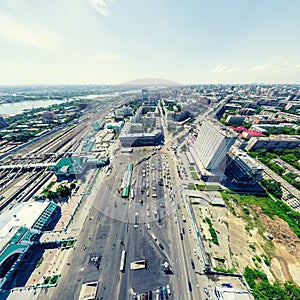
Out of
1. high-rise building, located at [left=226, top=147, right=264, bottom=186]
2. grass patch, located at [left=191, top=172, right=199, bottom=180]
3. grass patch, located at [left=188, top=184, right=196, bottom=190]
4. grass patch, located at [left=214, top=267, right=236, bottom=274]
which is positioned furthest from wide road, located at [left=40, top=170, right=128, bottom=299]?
high-rise building, located at [left=226, top=147, right=264, bottom=186]

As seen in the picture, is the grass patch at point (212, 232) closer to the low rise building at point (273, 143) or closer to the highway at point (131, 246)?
the highway at point (131, 246)

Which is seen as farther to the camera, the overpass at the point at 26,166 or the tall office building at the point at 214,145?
the overpass at the point at 26,166

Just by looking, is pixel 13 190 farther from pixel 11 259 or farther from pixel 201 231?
pixel 201 231

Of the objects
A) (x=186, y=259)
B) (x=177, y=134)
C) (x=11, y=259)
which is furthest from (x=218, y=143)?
(x=11, y=259)

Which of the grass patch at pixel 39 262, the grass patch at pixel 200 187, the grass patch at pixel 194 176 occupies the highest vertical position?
the grass patch at pixel 39 262

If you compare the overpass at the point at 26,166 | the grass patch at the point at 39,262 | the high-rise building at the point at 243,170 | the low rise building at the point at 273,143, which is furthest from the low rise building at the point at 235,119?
the grass patch at the point at 39,262

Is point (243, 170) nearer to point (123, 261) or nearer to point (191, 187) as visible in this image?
point (191, 187)

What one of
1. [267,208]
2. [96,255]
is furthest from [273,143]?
[96,255]
